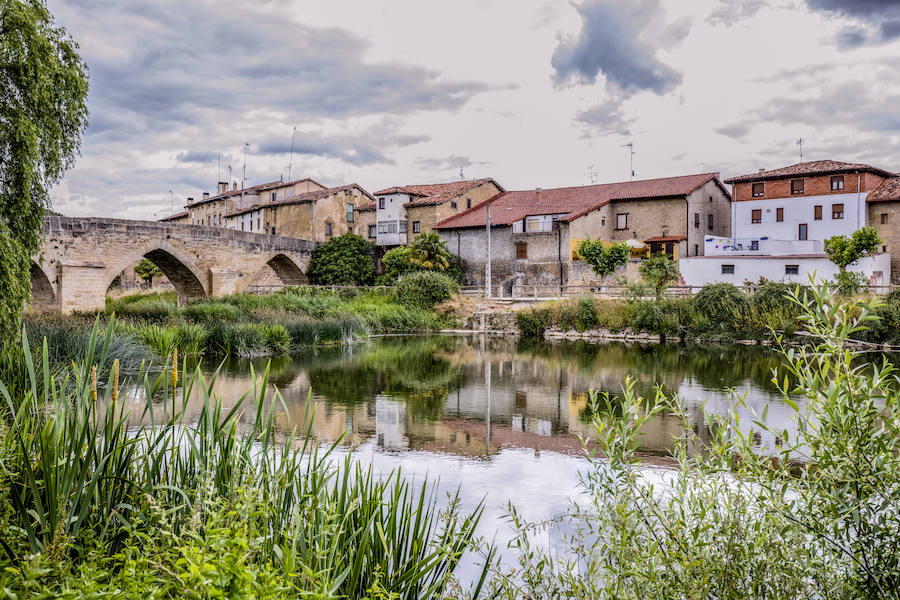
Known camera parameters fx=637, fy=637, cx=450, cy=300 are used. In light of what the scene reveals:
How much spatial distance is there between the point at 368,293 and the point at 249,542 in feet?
97.0

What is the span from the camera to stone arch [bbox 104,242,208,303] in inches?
922

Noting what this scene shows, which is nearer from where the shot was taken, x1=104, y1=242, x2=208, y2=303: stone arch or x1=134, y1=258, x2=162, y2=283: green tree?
x1=104, y1=242, x2=208, y2=303: stone arch

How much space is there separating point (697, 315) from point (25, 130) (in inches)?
826

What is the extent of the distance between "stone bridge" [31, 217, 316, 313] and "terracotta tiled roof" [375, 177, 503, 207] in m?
11.6

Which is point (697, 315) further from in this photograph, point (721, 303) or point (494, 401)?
point (494, 401)

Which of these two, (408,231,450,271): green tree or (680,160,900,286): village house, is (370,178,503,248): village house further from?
(680,160,900,286): village house

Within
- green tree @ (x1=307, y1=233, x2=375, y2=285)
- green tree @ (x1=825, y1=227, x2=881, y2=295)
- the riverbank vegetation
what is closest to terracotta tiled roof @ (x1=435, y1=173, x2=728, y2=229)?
green tree @ (x1=307, y1=233, x2=375, y2=285)

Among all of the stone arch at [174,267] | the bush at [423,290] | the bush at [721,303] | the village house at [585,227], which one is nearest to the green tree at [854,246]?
the bush at [721,303]

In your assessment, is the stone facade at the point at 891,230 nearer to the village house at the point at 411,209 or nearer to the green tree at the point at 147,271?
the village house at the point at 411,209

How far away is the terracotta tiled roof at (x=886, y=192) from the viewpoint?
105 ft

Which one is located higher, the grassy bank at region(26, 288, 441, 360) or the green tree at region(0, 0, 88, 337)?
the green tree at region(0, 0, 88, 337)

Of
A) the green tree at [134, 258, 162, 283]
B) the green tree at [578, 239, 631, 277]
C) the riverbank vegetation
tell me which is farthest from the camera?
the green tree at [134, 258, 162, 283]

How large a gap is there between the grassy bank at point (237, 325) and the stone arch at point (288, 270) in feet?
18.6

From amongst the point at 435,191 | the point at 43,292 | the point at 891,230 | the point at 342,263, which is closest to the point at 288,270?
the point at 342,263
